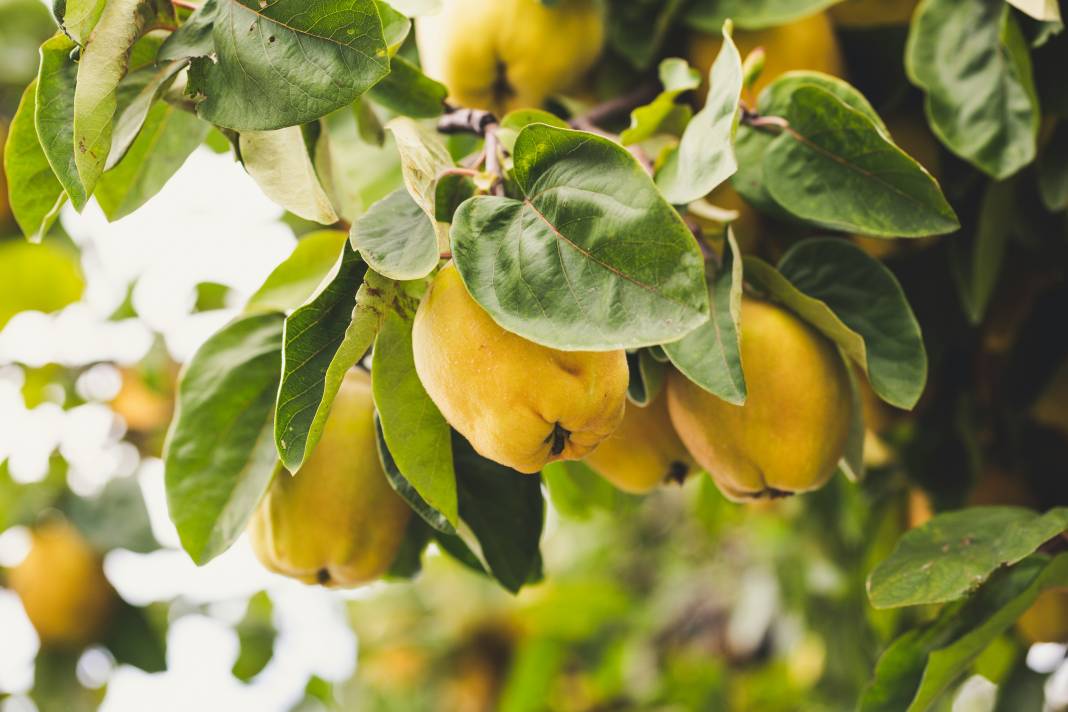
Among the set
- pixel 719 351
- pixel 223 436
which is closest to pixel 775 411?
pixel 719 351

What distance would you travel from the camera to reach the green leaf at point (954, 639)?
831mm

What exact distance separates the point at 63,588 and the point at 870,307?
141cm

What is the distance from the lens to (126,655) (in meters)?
1.72

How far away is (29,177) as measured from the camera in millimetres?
785

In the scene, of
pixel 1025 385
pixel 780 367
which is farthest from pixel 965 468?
pixel 780 367

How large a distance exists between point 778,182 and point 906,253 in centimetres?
38

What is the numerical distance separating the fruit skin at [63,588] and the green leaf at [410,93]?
117 centimetres

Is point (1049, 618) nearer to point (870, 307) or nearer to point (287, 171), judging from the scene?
point (870, 307)

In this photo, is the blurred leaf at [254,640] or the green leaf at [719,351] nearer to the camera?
the green leaf at [719,351]

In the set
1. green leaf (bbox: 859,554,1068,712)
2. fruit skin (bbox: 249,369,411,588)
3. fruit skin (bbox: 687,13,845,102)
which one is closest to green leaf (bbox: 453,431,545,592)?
fruit skin (bbox: 249,369,411,588)

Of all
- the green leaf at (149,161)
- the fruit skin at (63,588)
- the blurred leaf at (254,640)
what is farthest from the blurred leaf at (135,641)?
the green leaf at (149,161)

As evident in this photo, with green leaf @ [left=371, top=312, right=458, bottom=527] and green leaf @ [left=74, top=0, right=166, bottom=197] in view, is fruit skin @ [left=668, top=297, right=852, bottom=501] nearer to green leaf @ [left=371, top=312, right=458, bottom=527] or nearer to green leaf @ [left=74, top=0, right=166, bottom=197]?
green leaf @ [left=371, top=312, right=458, bottom=527]

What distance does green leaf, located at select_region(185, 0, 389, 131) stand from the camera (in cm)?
65

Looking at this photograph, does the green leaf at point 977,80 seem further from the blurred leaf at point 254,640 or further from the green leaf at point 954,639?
the blurred leaf at point 254,640
